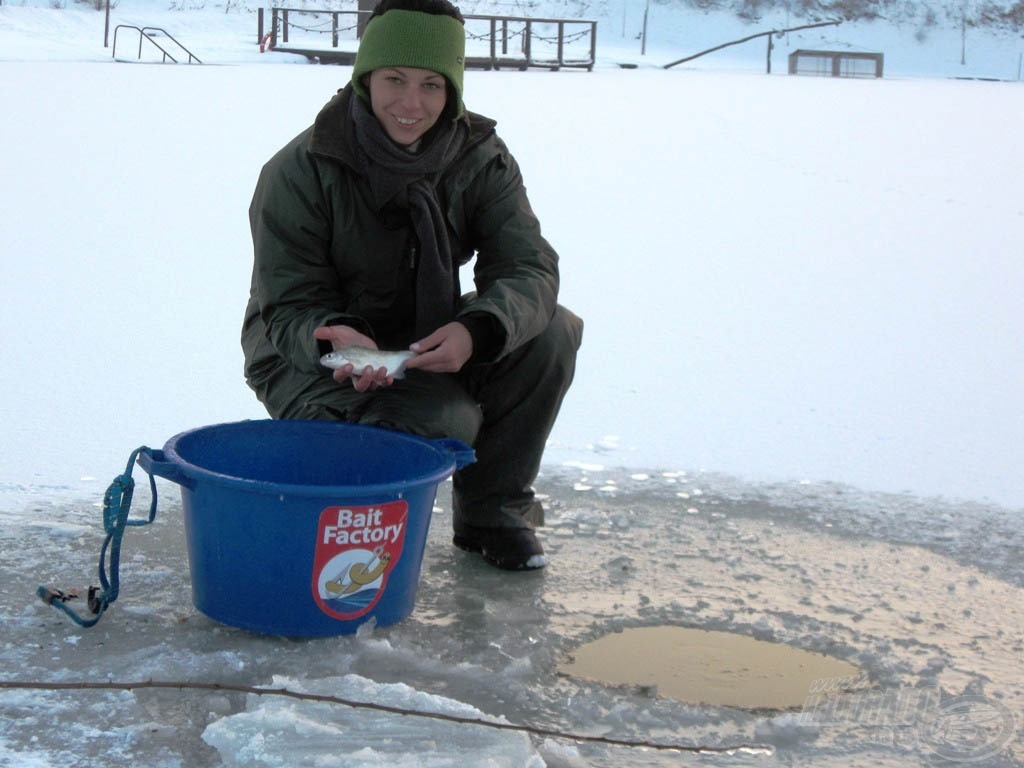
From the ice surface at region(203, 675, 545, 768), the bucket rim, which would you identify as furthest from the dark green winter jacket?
the ice surface at region(203, 675, 545, 768)

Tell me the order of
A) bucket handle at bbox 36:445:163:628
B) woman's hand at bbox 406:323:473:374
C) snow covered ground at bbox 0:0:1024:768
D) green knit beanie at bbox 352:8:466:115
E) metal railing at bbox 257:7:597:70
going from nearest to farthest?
snow covered ground at bbox 0:0:1024:768
bucket handle at bbox 36:445:163:628
woman's hand at bbox 406:323:473:374
green knit beanie at bbox 352:8:466:115
metal railing at bbox 257:7:597:70

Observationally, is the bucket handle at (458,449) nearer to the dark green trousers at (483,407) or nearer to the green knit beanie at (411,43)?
the dark green trousers at (483,407)

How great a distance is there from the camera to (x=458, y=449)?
85.4 inches

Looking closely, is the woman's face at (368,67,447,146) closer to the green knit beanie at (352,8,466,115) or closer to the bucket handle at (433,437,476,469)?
the green knit beanie at (352,8,466,115)

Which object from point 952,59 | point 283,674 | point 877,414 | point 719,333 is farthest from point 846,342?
point 952,59

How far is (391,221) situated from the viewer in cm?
233

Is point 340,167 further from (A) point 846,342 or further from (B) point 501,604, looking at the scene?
(A) point 846,342

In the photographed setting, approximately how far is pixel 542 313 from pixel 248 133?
779 cm

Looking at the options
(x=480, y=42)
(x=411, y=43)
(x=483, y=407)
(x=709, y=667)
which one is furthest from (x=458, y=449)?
(x=480, y=42)

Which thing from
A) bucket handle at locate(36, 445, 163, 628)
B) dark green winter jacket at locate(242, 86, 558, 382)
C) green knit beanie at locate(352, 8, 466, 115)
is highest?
green knit beanie at locate(352, 8, 466, 115)

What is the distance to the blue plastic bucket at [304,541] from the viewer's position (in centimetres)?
193

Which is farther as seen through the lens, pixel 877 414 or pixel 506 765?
pixel 877 414

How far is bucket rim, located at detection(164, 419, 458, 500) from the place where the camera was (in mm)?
1881

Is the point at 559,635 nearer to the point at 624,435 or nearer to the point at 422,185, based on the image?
the point at 422,185
